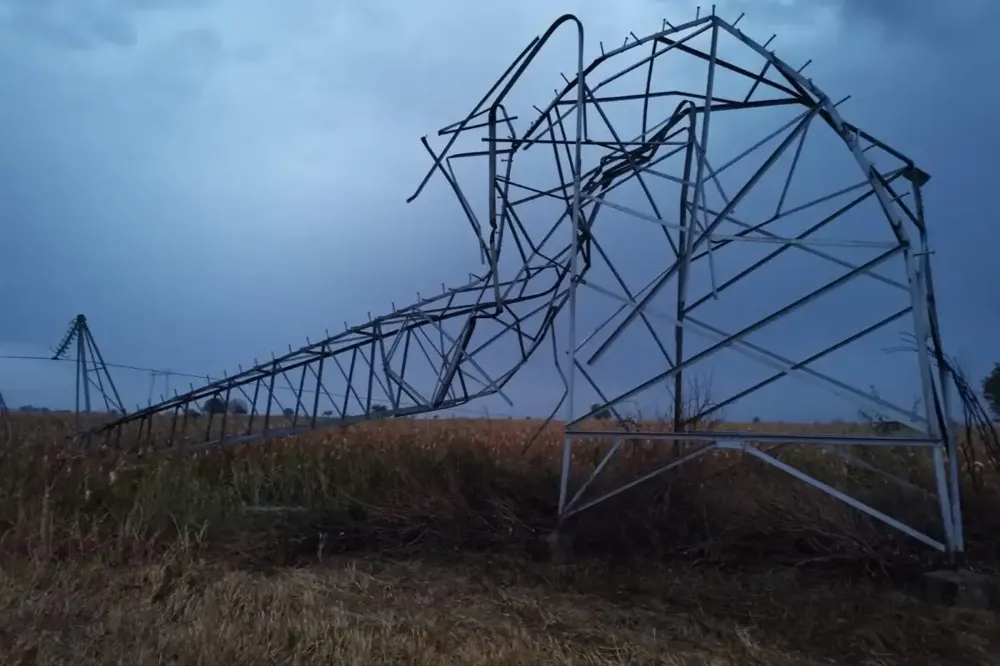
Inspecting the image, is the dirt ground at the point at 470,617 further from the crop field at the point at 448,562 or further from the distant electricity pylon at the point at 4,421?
the distant electricity pylon at the point at 4,421

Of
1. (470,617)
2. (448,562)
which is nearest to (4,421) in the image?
(448,562)

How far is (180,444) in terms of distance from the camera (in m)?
11.5

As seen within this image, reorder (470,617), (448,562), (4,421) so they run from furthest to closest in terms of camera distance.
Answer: (4,421)
(448,562)
(470,617)

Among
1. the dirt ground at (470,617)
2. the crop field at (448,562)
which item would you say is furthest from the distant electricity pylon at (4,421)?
the dirt ground at (470,617)

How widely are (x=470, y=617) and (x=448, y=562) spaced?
1.82 meters

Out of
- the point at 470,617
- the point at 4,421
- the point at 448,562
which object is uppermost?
the point at 4,421

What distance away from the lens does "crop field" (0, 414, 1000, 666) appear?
19.0 ft

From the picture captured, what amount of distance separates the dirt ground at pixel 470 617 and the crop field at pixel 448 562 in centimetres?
2

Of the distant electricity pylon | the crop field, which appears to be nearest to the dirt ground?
the crop field

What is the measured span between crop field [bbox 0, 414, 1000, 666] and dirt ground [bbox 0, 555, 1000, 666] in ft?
0.07

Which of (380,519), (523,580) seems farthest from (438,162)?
(523,580)

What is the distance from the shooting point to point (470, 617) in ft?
20.9

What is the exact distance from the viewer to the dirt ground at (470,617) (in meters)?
5.60

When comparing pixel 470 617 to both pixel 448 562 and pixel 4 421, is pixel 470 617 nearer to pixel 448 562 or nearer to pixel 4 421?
pixel 448 562
